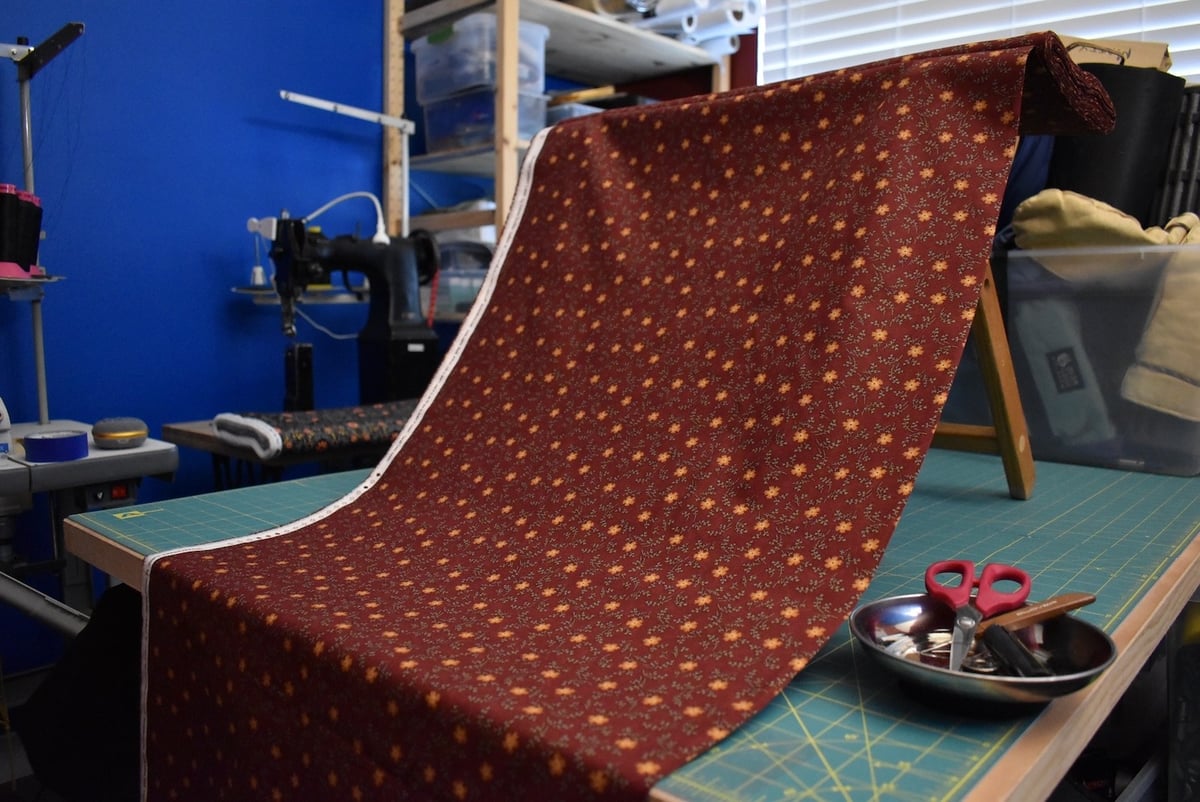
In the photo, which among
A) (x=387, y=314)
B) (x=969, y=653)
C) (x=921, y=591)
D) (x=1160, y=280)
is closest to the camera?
(x=969, y=653)

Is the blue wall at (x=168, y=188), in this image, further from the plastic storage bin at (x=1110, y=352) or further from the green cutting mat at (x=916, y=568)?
the plastic storage bin at (x=1110, y=352)

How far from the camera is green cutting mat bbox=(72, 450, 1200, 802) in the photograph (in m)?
0.43

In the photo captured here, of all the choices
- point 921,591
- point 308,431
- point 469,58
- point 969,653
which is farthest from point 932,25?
point 969,653

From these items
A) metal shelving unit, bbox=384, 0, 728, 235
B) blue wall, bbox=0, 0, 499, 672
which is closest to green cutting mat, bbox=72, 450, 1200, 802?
blue wall, bbox=0, 0, 499, 672

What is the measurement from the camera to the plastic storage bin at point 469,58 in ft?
6.61

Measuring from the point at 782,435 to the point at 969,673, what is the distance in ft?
0.90

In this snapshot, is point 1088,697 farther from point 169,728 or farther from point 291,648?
point 169,728

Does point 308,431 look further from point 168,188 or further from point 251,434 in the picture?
point 168,188

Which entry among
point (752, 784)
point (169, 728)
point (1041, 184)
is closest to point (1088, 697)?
point (752, 784)

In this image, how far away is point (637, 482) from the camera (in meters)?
0.77

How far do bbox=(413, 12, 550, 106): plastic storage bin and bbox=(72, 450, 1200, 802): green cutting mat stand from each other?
126 cm

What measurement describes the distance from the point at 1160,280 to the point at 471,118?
156 centimetres

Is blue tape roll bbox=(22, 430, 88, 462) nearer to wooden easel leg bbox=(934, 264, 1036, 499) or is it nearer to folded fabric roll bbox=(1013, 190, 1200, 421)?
wooden easel leg bbox=(934, 264, 1036, 499)

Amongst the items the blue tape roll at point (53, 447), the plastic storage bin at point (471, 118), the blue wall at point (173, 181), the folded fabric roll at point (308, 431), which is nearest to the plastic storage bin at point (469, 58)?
the plastic storage bin at point (471, 118)
